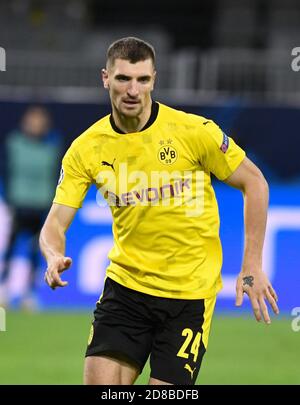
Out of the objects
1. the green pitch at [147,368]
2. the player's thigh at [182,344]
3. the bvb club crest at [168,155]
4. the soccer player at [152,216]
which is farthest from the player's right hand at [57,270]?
the green pitch at [147,368]

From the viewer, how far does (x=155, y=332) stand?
5.71 metres

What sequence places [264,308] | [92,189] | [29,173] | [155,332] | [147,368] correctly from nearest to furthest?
[264,308] < [155,332] < [147,368] < [92,189] < [29,173]

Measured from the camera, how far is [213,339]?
10.7 m

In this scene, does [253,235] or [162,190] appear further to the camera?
[162,190]

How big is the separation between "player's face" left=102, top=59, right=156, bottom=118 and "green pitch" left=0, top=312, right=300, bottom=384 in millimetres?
3158

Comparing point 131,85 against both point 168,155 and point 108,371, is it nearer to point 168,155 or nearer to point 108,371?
point 168,155

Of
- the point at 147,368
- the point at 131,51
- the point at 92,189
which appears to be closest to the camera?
the point at 131,51

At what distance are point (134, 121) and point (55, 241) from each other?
2.69 ft

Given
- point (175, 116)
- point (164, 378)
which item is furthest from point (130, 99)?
point (164, 378)

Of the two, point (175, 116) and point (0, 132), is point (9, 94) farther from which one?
point (175, 116)

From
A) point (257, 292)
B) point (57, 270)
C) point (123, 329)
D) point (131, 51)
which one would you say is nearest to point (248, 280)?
point (257, 292)

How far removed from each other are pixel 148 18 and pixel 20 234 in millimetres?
7185

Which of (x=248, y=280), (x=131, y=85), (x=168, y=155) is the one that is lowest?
(x=248, y=280)

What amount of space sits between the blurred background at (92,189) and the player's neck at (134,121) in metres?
3.00
